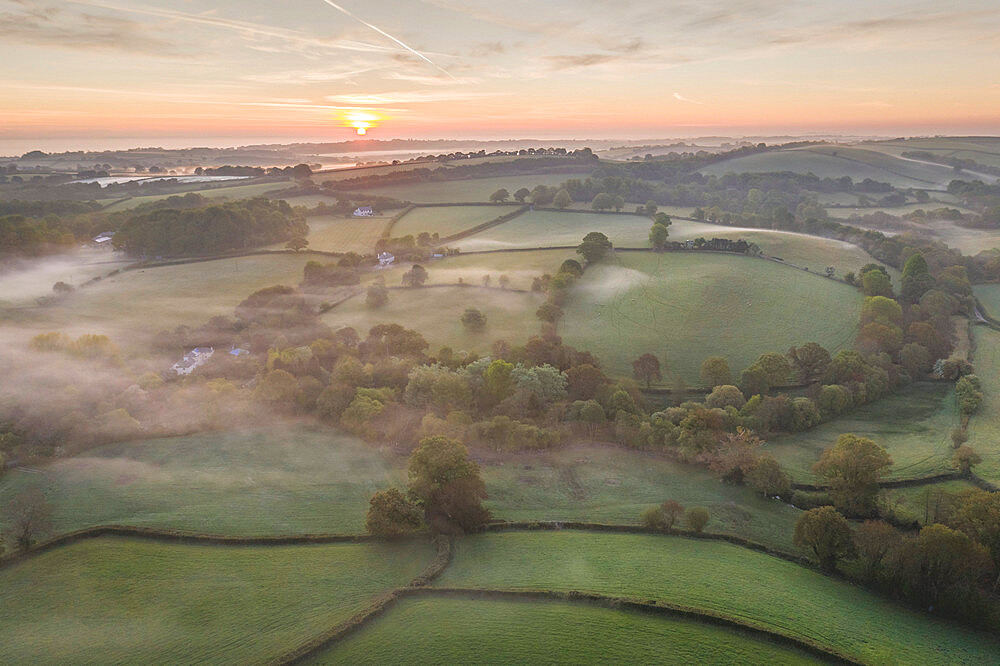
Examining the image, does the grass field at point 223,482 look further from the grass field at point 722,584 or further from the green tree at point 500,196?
the green tree at point 500,196

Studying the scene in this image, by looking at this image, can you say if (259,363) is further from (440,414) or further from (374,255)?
(374,255)

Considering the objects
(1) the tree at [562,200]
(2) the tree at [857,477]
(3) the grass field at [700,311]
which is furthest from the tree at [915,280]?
(1) the tree at [562,200]

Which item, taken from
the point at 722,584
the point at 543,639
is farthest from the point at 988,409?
the point at 543,639

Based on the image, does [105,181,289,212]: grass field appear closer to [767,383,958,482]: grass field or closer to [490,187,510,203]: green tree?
[490,187,510,203]: green tree

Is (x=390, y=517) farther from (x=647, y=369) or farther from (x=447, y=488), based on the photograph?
(x=647, y=369)

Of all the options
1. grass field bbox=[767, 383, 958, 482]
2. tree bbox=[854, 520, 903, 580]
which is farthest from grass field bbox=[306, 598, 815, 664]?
grass field bbox=[767, 383, 958, 482]

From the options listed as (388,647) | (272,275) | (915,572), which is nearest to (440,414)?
(388,647)
